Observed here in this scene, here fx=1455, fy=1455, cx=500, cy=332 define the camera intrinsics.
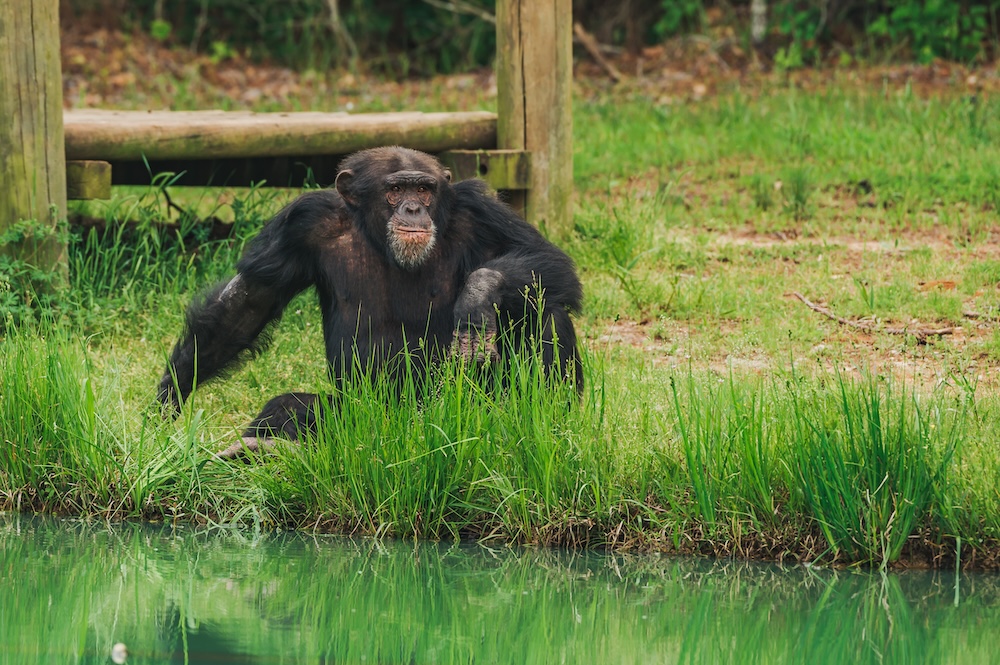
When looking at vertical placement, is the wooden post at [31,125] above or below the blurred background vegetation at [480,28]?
below

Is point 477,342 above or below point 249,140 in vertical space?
below

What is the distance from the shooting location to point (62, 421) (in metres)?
4.88

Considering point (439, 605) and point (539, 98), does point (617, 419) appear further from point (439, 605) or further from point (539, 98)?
point (539, 98)

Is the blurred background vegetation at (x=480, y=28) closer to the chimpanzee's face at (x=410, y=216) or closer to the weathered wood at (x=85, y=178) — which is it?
the weathered wood at (x=85, y=178)

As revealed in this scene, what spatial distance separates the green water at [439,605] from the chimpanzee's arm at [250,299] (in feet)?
3.25

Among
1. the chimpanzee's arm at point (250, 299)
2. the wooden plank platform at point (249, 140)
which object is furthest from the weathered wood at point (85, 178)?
the chimpanzee's arm at point (250, 299)

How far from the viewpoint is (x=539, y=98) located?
7.61m

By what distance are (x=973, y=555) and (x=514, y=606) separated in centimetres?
135

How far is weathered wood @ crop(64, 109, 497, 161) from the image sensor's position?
6738 mm

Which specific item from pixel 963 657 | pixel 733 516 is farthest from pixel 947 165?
pixel 963 657

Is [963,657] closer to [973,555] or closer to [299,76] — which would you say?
[973,555]

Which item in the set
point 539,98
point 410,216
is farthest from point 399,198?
point 539,98

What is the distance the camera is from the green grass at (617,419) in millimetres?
4289

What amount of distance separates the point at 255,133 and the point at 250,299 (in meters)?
1.85
